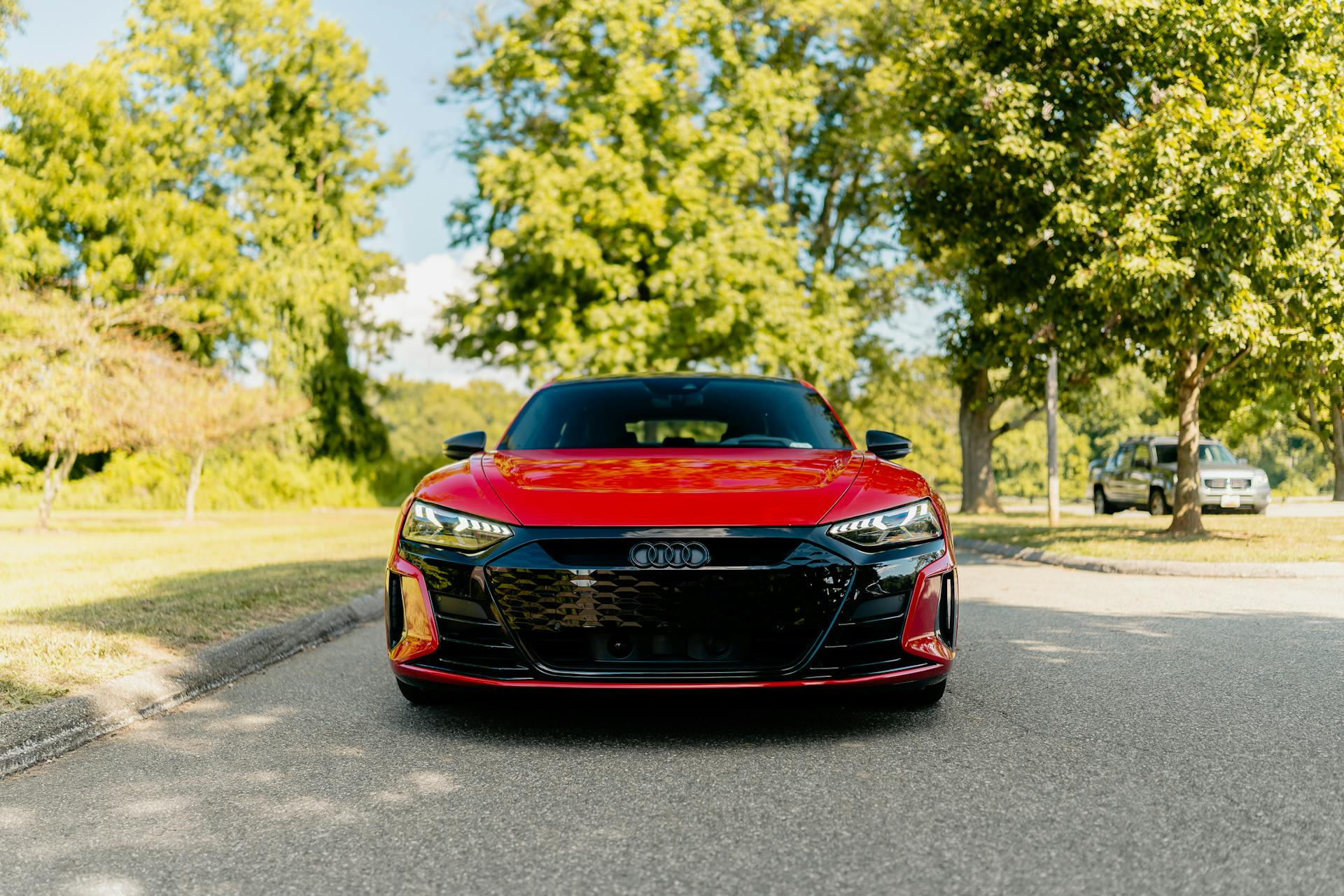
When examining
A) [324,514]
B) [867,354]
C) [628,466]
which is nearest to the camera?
[628,466]

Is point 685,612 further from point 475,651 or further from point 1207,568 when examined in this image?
point 1207,568

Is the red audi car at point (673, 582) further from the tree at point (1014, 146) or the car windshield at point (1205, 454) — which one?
the car windshield at point (1205, 454)

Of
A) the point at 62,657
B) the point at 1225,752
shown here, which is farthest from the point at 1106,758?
the point at 62,657

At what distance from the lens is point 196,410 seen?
2452 centimetres

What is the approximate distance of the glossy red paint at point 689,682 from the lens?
14.9 ft

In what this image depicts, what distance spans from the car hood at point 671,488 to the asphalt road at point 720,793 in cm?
72

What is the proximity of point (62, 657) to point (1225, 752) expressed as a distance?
17.5 feet

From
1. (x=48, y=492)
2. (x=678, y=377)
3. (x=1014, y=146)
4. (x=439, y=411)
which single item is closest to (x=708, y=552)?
(x=678, y=377)

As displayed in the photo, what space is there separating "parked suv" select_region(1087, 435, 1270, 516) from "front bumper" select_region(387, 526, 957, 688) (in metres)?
21.7

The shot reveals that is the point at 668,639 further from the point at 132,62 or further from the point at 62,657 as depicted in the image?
the point at 132,62

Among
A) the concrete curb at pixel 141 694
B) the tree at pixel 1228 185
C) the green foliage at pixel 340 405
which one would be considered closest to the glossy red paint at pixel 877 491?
the concrete curb at pixel 141 694

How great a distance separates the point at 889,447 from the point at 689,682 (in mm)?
2206

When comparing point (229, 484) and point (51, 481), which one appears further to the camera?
point (229, 484)

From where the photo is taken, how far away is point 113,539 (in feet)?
58.8
